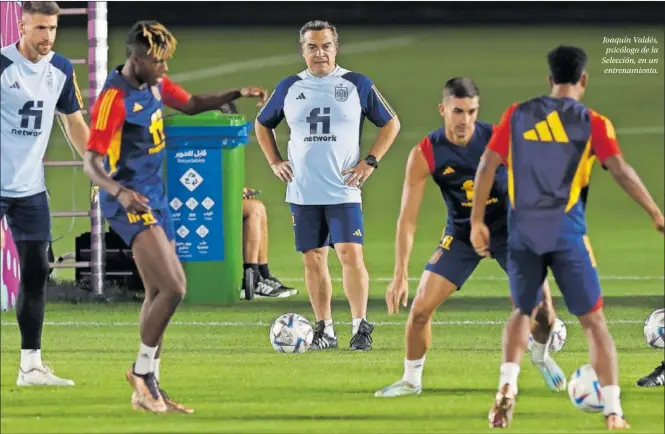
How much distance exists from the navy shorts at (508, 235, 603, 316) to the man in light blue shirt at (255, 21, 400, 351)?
10.3 feet

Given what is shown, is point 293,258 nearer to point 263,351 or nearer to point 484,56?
point 263,351

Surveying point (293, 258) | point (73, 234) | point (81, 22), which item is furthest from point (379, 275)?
point (81, 22)

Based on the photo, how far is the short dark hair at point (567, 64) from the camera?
25.9 ft

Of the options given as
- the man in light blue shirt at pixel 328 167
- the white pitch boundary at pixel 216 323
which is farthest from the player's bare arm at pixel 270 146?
the white pitch boundary at pixel 216 323

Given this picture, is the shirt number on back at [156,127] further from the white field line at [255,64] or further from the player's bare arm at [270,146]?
the white field line at [255,64]

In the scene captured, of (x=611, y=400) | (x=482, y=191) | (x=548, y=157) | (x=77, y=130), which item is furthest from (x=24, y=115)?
(x=611, y=400)

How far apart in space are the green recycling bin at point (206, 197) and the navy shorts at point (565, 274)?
5.70 m

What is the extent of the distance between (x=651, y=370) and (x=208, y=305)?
448 centimetres

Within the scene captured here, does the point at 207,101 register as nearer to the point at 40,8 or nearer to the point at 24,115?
the point at 40,8

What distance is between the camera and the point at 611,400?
7938mm

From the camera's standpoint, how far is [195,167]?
1351 centimetres

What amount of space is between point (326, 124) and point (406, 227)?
246cm

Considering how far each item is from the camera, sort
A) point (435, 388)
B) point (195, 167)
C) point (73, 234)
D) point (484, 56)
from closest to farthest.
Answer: point (435, 388) → point (195, 167) → point (73, 234) → point (484, 56)

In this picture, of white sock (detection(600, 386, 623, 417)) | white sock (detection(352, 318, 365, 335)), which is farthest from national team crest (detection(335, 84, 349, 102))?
white sock (detection(600, 386, 623, 417))
